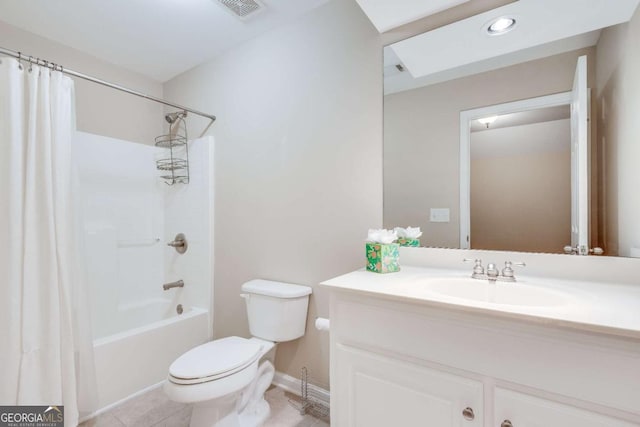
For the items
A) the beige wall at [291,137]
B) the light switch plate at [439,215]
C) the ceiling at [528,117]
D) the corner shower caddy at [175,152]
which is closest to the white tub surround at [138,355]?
the beige wall at [291,137]

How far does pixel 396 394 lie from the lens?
3.30ft

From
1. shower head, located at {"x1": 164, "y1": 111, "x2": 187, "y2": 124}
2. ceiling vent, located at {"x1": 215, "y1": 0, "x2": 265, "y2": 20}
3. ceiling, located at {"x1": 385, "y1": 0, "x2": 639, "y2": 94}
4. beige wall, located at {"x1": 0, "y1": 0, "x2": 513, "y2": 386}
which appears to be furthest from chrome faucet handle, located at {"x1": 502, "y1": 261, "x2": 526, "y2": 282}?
shower head, located at {"x1": 164, "y1": 111, "x2": 187, "y2": 124}

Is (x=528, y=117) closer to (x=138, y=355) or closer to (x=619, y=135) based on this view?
(x=619, y=135)

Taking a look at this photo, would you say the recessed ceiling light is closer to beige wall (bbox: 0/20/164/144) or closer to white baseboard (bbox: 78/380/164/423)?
beige wall (bbox: 0/20/164/144)

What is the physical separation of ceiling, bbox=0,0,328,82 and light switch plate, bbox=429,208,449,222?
1.34 metres

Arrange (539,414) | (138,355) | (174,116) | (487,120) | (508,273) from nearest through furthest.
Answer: (539,414)
(508,273)
(487,120)
(138,355)
(174,116)

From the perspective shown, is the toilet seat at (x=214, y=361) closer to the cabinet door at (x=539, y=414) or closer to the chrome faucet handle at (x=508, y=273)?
the cabinet door at (x=539, y=414)

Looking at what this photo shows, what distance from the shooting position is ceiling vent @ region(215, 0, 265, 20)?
1.69 meters

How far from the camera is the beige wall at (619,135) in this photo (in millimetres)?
1066

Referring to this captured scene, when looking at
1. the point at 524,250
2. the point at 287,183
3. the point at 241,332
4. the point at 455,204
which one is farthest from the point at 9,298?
the point at 524,250

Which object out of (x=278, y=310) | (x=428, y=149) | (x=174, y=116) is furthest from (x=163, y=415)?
(x=174, y=116)

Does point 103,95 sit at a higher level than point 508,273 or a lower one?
higher

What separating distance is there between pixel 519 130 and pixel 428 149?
1.26ft

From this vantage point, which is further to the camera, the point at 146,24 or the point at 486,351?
the point at 146,24
